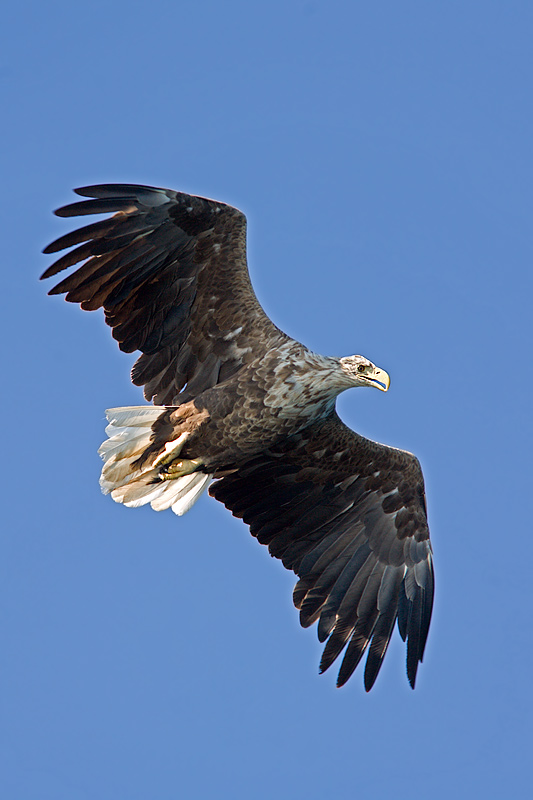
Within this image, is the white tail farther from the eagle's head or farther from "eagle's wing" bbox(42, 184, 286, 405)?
the eagle's head

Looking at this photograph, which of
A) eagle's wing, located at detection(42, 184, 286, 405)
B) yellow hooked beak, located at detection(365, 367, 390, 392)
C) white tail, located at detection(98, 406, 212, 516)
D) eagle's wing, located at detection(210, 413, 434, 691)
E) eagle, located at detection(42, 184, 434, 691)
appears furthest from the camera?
eagle's wing, located at detection(210, 413, 434, 691)

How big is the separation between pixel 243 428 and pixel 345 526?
1707 millimetres

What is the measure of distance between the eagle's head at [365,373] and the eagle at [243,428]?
0.04 ft

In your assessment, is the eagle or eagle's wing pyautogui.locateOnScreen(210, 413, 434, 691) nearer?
the eagle

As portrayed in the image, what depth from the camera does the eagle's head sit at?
8.85 m

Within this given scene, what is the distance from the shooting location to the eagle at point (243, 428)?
8.74 metres

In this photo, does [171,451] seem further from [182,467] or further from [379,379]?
[379,379]

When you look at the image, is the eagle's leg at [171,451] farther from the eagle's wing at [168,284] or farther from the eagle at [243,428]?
the eagle's wing at [168,284]

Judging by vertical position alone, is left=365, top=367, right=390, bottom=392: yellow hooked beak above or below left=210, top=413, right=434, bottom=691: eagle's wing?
above

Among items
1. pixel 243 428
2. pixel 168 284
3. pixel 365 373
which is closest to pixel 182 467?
pixel 243 428

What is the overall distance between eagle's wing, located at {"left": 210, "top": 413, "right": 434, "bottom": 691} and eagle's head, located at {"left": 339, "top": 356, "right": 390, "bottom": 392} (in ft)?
2.59

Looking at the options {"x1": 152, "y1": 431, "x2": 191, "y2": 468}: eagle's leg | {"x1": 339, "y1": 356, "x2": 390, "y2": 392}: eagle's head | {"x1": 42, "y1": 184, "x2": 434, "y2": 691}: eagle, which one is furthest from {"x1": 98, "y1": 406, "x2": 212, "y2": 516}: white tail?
{"x1": 339, "y1": 356, "x2": 390, "y2": 392}: eagle's head

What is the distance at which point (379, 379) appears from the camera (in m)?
8.84

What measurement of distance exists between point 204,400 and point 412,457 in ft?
6.44
